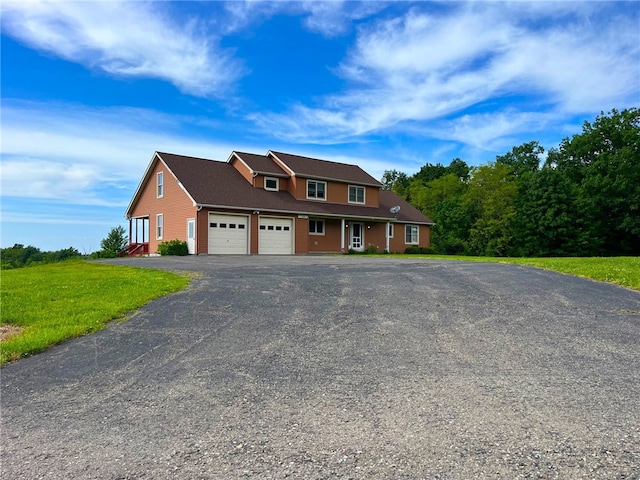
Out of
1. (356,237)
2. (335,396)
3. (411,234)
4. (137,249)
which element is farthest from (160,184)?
(335,396)

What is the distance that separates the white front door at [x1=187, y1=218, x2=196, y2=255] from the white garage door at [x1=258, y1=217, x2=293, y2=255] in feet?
12.7

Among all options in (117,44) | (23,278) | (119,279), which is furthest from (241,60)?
(23,278)

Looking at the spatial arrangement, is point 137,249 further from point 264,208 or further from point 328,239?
point 328,239

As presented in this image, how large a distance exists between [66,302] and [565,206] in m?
40.0

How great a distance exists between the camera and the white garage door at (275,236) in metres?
25.4

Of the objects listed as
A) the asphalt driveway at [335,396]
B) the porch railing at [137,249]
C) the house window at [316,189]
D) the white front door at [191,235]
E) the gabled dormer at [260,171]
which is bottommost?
the asphalt driveway at [335,396]

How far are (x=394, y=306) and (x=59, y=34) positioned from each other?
10.2 meters

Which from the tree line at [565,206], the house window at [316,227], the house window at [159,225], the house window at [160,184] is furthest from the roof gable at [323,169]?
the tree line at [565,206]

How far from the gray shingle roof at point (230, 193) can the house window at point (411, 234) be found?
3.64 meters

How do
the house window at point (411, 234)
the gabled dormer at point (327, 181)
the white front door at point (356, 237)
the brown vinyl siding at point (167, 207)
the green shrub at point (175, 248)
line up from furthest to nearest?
the house window at point (411, 234) < the white front door at point (356, 237) < the gabled dormer at point (327, 181) < the brown vinyl siding at point (167, 207) < the green shrub at point (175, 248)

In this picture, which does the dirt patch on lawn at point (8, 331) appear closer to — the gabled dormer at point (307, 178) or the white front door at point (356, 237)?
the gabled dormer at point (307, 178)

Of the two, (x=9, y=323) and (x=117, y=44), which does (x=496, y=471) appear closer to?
(x=9, y=323)

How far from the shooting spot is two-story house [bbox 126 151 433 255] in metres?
24.0

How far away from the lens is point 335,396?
12.7 ft
